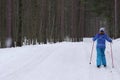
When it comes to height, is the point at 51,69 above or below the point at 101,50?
below

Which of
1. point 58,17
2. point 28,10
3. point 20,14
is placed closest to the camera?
point 20,14

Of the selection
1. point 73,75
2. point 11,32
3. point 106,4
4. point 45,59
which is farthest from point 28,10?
point 73,75

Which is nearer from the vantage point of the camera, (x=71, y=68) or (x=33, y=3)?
(x=71, y=68)

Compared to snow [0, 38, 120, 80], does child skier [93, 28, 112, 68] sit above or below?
above

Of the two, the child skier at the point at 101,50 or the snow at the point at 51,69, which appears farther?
the child skier at the point at 101,50

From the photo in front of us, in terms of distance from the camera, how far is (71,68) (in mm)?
12164

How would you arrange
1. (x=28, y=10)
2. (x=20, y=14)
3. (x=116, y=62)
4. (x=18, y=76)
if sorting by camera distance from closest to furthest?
(x=18, y=76) → (x=116, y=62) → (x=20, y=14) → (x=28, y=10)

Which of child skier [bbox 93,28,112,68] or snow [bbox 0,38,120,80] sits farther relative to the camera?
child skier [bbox 93,28,112,68]

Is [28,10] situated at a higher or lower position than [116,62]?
higher

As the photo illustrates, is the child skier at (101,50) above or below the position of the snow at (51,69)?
above

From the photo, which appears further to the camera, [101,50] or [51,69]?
[101,50]

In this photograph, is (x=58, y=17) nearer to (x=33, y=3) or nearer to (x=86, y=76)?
(x=33, y=3)

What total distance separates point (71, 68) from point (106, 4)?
32149 millimetres

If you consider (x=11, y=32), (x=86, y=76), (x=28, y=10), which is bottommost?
(x=86, y=76)
